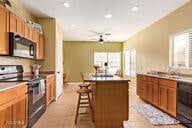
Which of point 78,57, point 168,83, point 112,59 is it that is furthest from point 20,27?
point 112,59

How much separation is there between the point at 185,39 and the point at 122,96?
2478 mm

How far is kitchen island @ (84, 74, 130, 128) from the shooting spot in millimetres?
→ 3246

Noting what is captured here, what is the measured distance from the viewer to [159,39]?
559 centimetres

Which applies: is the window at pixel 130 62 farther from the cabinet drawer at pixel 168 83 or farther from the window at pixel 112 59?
the cabinet drawer at pixel 168 83

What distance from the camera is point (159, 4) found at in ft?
13.6

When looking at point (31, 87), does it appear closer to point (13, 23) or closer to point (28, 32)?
point (13, 23)

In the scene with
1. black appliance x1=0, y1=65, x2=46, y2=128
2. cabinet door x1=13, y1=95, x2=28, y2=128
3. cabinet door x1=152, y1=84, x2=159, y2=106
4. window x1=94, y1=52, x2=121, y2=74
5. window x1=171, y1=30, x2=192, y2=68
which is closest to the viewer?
cabinet door x1=13, y1=95, x2=28, y2=128

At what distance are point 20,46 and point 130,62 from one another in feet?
21.9

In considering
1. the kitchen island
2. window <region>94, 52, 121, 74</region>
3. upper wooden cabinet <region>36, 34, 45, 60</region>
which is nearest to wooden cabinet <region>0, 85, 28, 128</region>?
the kitchen island

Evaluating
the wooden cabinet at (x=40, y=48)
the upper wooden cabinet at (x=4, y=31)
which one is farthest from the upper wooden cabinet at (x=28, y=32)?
the upper wooden cabinet at (x=4, y=31)

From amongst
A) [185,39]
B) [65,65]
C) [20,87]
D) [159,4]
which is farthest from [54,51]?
[65,65]

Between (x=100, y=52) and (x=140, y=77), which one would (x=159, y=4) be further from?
(x=100, y=52)

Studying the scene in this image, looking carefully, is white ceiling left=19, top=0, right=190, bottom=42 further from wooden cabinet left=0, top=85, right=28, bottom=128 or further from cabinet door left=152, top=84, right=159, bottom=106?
wooden cabinet left=0, top=85, right=28, bottom=128

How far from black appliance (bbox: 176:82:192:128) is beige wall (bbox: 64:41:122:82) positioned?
7.28 m
